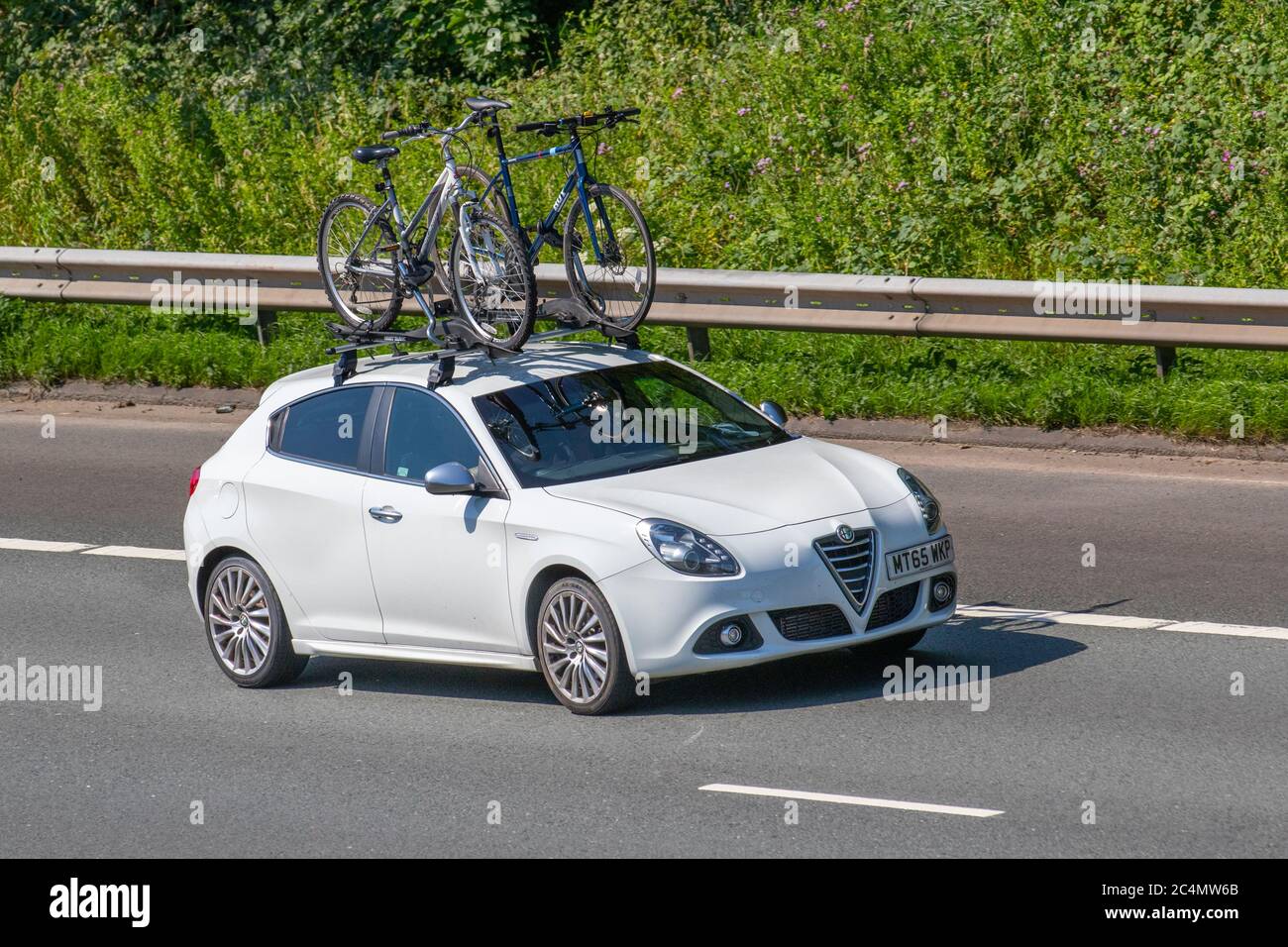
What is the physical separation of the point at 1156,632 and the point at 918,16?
11.6 metres

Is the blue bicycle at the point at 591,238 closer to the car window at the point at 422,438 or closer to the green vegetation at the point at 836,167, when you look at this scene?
the car window at the point at 422,438

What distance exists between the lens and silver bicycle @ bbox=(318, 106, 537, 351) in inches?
420

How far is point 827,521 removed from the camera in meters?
8.74

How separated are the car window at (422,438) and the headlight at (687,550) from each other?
119cm

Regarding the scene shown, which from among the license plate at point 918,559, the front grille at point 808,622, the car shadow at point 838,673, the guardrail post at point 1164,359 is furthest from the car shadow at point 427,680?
the guardrail post at point 1164,359

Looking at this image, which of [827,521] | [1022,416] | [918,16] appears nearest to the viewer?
[827,521]

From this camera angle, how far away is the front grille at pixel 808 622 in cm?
862

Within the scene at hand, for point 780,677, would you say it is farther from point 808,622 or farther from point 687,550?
point 687,550

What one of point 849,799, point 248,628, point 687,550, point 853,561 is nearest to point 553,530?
point 687,550

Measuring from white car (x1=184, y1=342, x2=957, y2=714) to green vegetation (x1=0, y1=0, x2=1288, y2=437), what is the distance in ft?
16.9

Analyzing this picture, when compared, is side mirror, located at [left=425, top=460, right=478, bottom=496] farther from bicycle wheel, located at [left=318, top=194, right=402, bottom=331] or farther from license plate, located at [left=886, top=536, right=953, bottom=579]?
bicycle wheel, located at [left=318, top=194, right=402, bottom=331]

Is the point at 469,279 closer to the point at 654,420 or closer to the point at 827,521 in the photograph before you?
the point at 654,420
